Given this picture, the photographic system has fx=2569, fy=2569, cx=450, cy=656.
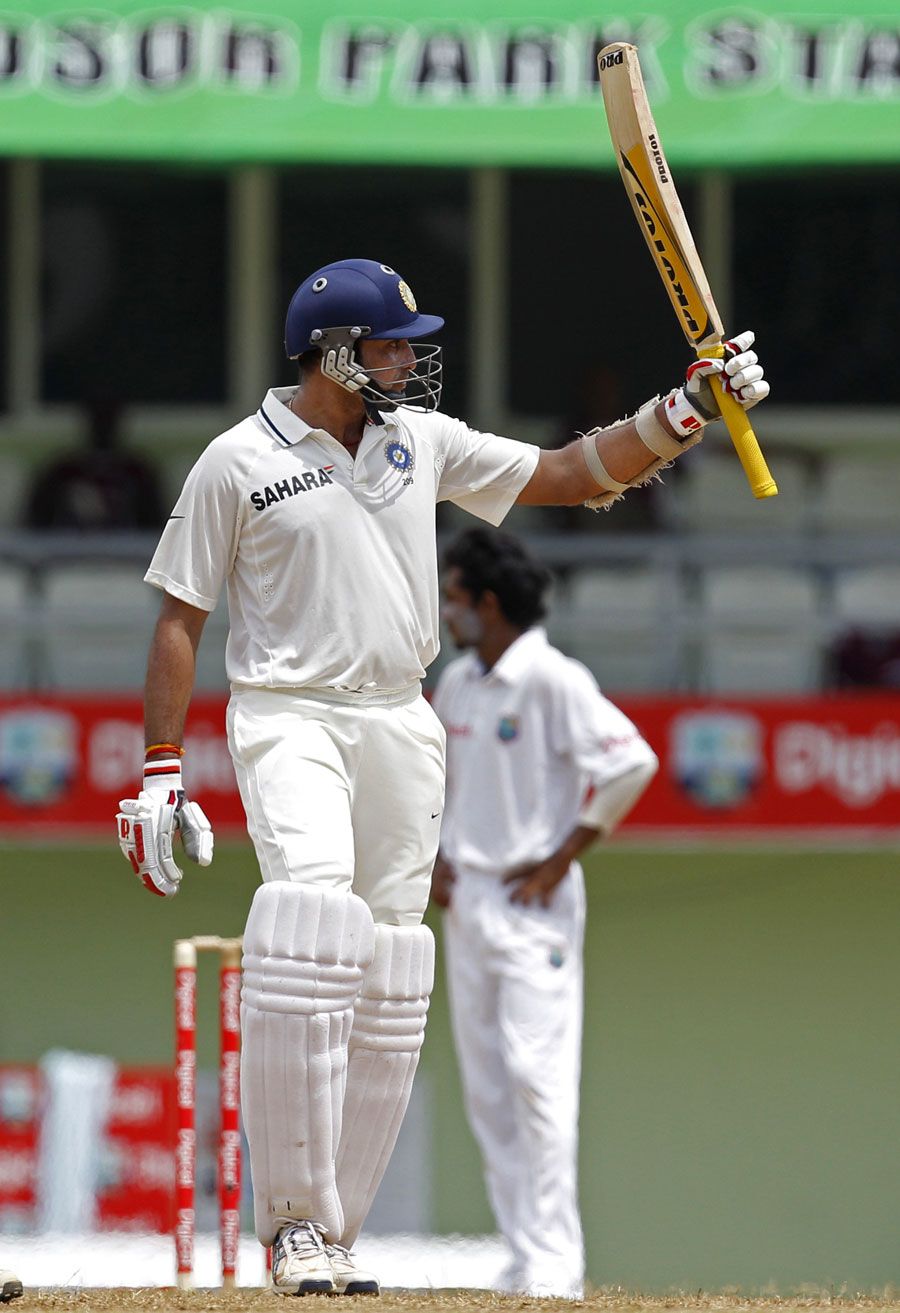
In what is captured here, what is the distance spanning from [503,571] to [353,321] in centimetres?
240

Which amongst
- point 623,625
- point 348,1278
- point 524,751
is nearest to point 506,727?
point 524,751

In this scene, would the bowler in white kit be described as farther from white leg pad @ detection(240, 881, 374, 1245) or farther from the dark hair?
white leg pad @ detection(240, 881, 374, 1245)

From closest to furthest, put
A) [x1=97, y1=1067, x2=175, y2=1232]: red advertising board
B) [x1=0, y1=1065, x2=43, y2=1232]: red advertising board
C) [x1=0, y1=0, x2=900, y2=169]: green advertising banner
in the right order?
1. [x1=0, y1=0, x2=900, y2=169]: green advertising banner
2. [x1=97, y1=1067, x2=175, y2=1232]: red advertising board
3. [x1=0, y1=1065, x2=43, y2=1232]: red advertising board

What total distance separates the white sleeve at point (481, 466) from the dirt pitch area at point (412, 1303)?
146 cm

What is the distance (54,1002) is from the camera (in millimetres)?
9312

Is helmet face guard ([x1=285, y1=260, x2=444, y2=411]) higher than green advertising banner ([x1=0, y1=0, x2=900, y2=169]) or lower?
lower

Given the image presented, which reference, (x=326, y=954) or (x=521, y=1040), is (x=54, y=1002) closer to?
(x=521, y=1040)

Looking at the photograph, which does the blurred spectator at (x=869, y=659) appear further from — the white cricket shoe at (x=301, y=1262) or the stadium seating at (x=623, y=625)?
the white cricket shoe at (x=301, y=1262)

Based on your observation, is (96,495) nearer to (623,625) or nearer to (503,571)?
(623,625)

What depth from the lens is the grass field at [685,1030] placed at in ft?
30.0

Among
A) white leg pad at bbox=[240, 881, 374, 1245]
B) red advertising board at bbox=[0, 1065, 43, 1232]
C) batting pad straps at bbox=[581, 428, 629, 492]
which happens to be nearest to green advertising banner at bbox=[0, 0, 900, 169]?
red advertising board at bbox=[0, 1065, 43, 1232]

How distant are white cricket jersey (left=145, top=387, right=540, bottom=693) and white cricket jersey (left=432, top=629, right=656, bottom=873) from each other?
2343 mm

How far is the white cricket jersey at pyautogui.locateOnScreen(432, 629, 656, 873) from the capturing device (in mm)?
6938

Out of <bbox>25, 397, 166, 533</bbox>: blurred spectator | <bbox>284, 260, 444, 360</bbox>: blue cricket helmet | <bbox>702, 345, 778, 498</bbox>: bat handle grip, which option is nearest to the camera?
<bbox>284, 260, 444, 360</bbox>: blue cricket helmet
